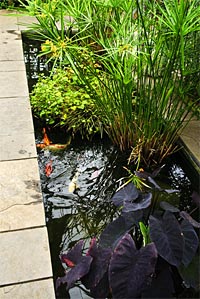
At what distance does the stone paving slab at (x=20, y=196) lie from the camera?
2160 millimetres

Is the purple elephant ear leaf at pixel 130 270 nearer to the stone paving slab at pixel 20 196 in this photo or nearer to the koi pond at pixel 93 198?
the koi pond at pixel 93 198

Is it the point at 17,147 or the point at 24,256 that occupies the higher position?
the point at 17,147

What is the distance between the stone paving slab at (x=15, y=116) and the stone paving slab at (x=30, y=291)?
1229 mm

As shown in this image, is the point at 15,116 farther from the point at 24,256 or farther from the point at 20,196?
the point at 24,256

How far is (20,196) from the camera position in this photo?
2309 mm

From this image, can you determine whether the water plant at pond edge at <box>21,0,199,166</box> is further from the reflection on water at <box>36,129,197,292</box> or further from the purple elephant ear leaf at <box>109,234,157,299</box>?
the purple elephant ear leaf at <box>109,234,157,299</box>

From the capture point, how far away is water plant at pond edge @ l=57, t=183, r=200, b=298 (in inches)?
70.8

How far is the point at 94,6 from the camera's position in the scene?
9.31 ft

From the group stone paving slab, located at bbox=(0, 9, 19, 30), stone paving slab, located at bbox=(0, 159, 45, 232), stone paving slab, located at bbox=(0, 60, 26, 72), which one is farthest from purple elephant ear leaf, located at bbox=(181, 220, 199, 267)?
stone paving slab, located at bbox=(0, 9, 19, 30)

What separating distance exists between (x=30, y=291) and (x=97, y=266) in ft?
0.98

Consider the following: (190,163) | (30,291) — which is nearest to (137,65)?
(190,163)

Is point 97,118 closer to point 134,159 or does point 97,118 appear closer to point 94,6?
point 134,159

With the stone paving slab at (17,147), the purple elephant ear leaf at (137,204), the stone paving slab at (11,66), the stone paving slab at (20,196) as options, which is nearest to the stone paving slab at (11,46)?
the stone paving slab at (11,66)

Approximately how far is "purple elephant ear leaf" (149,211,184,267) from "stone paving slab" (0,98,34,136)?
1.26 m
